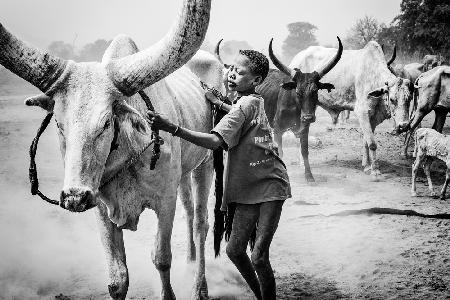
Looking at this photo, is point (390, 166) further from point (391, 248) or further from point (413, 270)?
point (413, 270)

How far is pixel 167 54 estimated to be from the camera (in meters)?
2.20

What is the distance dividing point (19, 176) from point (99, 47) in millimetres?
43937

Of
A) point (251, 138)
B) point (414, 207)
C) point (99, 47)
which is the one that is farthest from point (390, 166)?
point (99, 47)

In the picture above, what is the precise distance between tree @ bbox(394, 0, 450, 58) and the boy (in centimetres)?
1862

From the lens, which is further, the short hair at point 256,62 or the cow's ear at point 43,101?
the short hair at point 256,62

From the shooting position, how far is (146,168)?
2.62 meters

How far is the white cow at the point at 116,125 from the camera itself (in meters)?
2.10

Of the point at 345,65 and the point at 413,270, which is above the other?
the point at 345,65

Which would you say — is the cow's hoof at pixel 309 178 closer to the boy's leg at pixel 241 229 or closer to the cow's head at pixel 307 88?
the cow's head at pixel 307 88

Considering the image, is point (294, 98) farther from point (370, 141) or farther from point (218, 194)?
point (218, 194)

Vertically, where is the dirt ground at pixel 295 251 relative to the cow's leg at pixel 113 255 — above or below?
below

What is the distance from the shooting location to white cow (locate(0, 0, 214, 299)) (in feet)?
6.90

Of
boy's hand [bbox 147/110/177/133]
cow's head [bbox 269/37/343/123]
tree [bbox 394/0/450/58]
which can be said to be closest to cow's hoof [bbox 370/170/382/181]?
cow's head [bbox 269/37/343/123]

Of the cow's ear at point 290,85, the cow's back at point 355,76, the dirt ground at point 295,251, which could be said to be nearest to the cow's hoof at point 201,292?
the dirt ground at point 295,251
